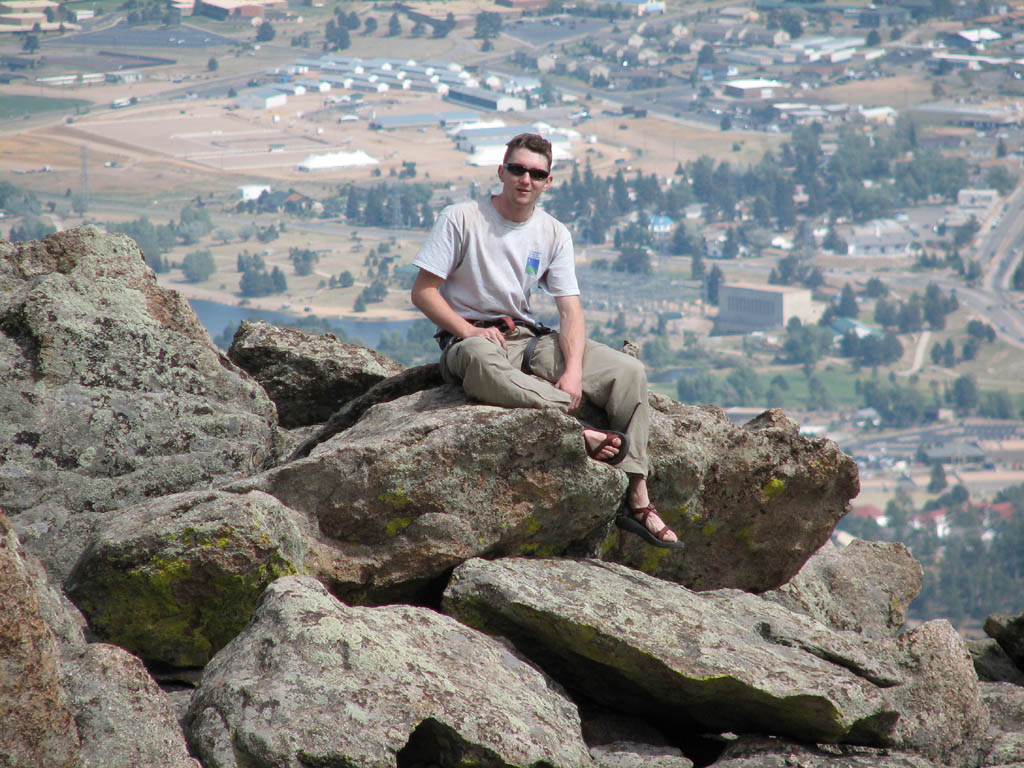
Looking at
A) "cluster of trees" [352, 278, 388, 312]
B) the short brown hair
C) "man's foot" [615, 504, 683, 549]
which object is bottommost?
"cluster of trees" [352, 278, 388, 312]

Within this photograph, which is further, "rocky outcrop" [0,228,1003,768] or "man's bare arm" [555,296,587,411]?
"man's bare arm" [555,296,587,411]

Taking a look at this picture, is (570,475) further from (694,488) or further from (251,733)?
(251,733)

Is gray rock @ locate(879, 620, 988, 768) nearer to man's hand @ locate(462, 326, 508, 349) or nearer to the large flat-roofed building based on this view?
man's hand @ locate(462, 326, 508, 349)

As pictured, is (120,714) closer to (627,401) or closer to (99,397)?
(99,397)

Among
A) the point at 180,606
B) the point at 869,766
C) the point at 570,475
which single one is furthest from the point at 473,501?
the point at 869,766

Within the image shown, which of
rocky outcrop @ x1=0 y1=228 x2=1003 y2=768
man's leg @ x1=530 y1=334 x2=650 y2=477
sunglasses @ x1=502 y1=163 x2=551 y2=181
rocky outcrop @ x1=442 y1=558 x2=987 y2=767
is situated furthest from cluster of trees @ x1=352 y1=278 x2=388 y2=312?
rocky outcrop @ x1=442 y1=558 x2=987 y2=767

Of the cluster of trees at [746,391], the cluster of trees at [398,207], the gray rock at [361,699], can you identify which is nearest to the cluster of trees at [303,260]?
the cluster of trees at [398,207]

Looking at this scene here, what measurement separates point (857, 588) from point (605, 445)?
12.1 feet

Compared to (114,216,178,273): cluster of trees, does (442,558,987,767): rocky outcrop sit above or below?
above

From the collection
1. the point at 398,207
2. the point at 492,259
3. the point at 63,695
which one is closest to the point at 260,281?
the point at 398,207

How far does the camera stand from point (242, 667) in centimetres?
499

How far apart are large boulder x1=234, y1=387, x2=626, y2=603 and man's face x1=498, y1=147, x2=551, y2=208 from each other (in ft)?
5.00

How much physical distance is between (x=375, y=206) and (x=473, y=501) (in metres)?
187

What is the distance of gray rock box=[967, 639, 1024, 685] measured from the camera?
341 inches
